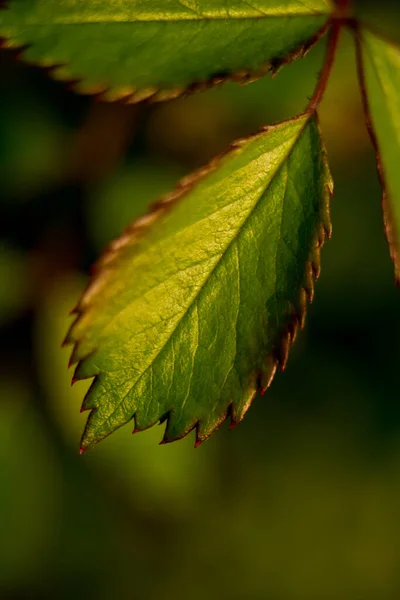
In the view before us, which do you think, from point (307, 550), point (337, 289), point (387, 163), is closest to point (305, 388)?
point (337, 289)

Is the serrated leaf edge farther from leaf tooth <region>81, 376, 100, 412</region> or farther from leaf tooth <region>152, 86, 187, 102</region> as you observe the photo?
leaf tooth <region>81, 376, 100, 412</region>

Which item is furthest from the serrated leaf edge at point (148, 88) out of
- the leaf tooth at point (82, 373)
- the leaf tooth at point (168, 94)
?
the leaf tooth at point (82, 373)

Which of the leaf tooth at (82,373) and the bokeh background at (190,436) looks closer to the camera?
the leaf tooth at (82,373)

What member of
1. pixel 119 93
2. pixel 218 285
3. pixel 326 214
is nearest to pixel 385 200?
pixel 326 214

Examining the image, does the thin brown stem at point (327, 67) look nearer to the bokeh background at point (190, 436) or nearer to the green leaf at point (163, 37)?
the green leaf at point (163, 37)

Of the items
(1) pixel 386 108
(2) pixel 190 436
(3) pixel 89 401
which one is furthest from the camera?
(2) pixel 190 436

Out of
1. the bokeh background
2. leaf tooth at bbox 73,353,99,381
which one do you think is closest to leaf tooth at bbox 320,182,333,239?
leaf tooth at bbox 73,353,99,381

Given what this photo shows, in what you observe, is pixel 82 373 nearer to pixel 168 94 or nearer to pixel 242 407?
pixel 242 407
